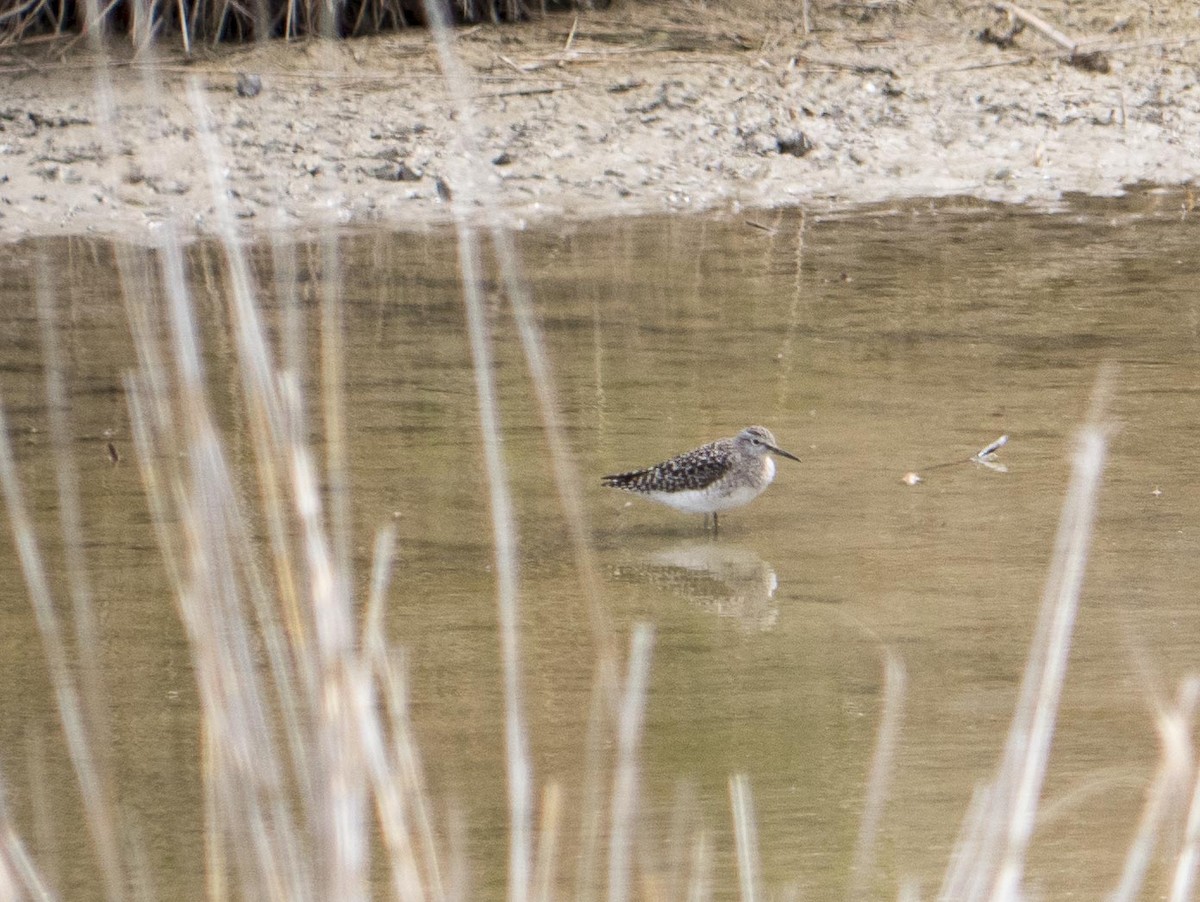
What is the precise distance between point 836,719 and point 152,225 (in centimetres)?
589

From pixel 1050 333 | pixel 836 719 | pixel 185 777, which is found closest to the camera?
pixel 185 777

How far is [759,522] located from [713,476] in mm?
389

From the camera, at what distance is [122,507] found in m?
6.37

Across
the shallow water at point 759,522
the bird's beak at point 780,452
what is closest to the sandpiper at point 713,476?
the bird's beak at point 780,452

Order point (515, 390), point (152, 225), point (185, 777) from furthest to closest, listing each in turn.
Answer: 1. point (152, 225)
2. point (515, 390)
3. point (185, 777)

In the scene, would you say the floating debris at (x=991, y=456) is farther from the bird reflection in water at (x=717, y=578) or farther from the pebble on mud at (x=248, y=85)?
the pebble on mud at (x=248, y=85)

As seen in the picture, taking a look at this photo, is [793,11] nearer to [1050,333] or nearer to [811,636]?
[1050,333]

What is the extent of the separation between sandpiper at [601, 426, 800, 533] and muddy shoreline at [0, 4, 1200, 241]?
3.79 metres

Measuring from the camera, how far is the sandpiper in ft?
20.4

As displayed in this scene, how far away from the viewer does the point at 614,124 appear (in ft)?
35.6

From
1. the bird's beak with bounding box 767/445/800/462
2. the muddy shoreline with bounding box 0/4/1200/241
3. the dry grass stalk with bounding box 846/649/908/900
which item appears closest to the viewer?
the dry grass stalk with bounding box 846/649/908/900

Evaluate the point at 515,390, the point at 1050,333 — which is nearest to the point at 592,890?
the point at 515,390

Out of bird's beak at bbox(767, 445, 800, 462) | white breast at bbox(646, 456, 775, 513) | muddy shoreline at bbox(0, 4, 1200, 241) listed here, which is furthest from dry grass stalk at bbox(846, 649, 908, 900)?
muddy shoreline at bbox(0, 4, 1200, 241)

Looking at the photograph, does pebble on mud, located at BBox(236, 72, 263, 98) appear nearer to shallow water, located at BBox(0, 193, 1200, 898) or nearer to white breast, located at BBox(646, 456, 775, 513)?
shallow water, located at BBox(0, 193, 1200, 898)
